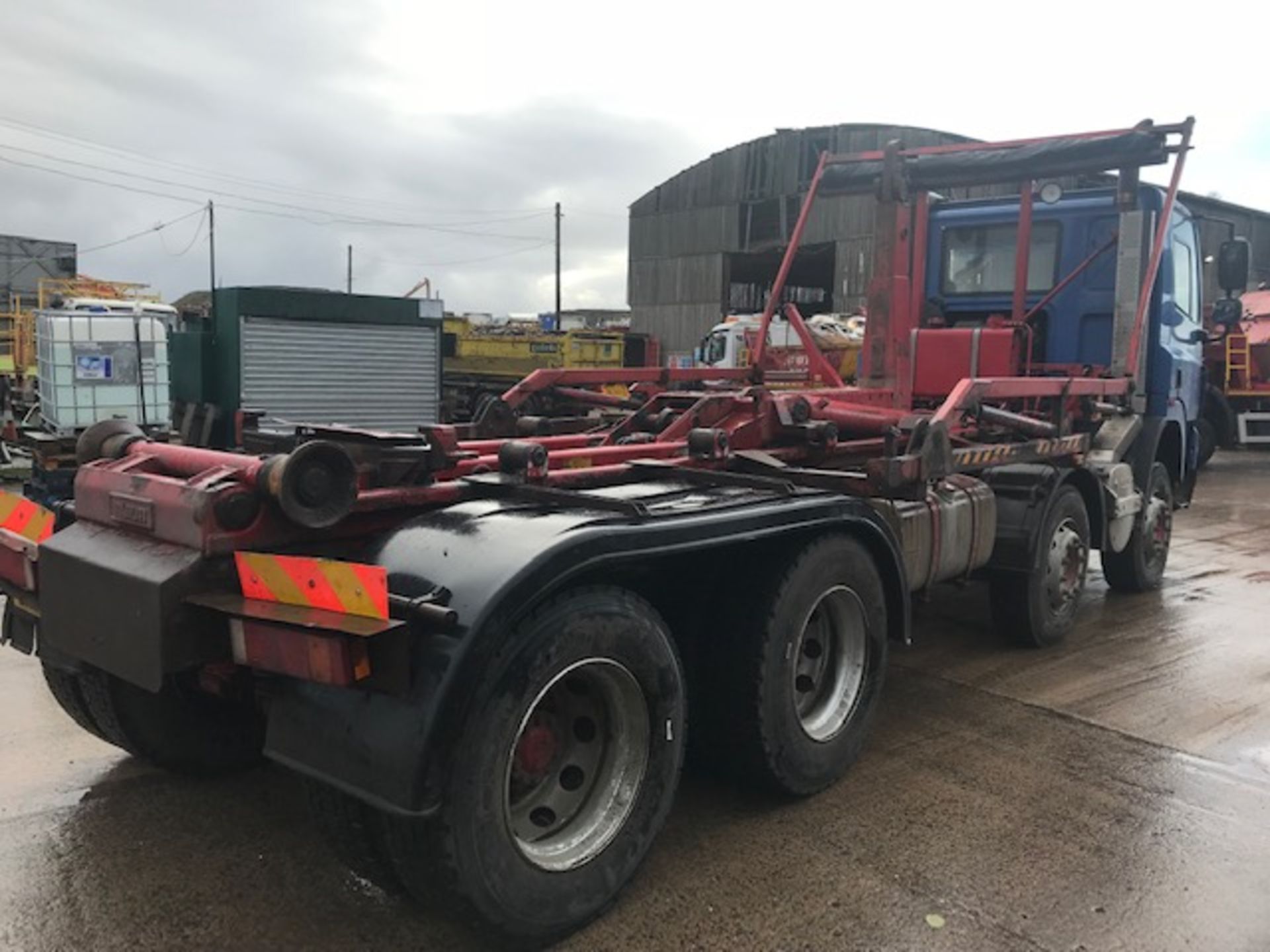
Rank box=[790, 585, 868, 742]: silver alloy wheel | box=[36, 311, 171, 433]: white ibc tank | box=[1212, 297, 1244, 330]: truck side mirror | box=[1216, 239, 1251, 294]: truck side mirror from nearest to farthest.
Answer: box=[790, 585, 868, 742]: silver alloy wheel, box=[1216, 239, 1251, 294]: truck side mirror, box=[1212, 297, 1244, 330]: truck side mirror, box=[36, 311, 171, 433]: white ibc tank

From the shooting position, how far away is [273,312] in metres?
10.8

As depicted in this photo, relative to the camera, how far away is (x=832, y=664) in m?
4.13

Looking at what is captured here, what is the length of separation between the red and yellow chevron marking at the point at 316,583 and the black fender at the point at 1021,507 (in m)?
4.07

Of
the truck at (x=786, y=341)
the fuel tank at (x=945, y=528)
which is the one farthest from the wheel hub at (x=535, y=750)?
the truck at (x=786, y=341)

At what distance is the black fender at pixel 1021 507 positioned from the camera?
5.76 meters

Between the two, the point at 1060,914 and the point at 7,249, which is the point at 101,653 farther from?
the point at 7,249

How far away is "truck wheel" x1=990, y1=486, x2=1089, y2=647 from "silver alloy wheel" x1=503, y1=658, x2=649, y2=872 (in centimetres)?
343

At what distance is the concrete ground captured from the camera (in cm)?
298

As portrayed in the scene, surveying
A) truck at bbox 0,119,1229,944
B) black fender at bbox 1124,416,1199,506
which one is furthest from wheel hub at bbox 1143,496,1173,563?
truck at bbox 0,119,1229,944

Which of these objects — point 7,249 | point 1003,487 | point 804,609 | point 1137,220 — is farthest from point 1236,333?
point 7,249

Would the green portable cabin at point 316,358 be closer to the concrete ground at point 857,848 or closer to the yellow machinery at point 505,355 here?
the concrete ground at point 857,848

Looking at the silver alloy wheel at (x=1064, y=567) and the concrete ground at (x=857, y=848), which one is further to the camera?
the silver alloy wheel at (x=1064, y=567)

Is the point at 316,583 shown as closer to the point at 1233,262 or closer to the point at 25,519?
the point at 25,519

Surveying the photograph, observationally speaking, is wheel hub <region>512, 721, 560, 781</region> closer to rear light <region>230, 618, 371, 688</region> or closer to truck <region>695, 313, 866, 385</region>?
rear light <region>230, 618, 371, 688</region>
